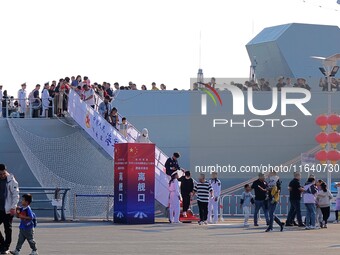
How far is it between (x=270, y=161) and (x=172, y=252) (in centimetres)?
1937

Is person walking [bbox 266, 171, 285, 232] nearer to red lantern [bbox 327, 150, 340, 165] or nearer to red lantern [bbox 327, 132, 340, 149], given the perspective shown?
red lantern [bbox 327, 150, 340, 165]

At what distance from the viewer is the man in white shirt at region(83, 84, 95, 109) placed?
3416 centimetres

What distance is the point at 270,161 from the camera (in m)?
37.3

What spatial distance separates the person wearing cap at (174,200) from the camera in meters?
28.8

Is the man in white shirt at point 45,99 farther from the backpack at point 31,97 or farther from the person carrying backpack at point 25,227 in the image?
the person carrying backpack at point 25,227

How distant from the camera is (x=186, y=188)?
2936cm

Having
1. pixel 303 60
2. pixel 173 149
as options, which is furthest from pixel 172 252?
pixel 303 60

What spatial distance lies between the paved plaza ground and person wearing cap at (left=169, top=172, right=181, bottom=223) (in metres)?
0.74

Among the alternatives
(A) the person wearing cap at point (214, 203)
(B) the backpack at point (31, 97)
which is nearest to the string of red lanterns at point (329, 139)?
(A) the person wearing cap at point (214, 203)

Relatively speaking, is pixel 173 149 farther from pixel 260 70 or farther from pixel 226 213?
pixel 260 70

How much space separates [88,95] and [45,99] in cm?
161

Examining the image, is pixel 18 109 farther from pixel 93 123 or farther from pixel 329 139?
pixel 329 139

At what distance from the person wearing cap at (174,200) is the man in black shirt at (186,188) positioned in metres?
0.42

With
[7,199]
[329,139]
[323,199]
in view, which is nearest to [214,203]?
[323,199]
